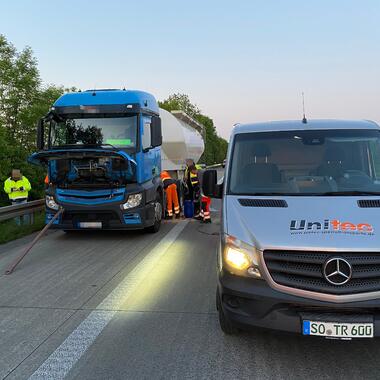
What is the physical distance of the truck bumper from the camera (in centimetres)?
846

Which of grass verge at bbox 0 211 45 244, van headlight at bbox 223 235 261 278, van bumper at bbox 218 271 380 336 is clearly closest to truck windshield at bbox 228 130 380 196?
van headlight at bbox 223 235 261 278

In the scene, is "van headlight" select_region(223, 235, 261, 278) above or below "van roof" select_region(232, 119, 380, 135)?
below

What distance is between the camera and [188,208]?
1213 centimetres

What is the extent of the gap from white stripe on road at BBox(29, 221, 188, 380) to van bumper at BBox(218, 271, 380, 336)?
4.55ft

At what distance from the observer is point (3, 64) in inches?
894

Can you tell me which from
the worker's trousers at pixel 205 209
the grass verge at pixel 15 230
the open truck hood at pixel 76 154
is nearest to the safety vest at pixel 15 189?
the grass verge at pixel 15 230

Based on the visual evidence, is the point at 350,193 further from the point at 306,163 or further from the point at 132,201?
the point at 132,201

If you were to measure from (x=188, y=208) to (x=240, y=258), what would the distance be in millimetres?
8792

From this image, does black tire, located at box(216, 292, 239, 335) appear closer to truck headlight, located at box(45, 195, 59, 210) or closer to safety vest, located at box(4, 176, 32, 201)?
truck headlight, located at box(45, 195, 59, 210)

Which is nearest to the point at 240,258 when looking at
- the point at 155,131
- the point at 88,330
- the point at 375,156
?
the point at 88,330

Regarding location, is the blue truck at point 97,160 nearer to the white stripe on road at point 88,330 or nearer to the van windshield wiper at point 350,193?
the white stripe on road at point 88,330

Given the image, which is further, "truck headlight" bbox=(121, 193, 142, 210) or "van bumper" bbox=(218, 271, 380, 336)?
"truck headlight" bbox=(121, 193, 142, 210)

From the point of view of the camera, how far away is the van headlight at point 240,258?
327 centimetres

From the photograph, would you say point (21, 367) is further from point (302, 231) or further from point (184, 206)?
point (184, 206)
